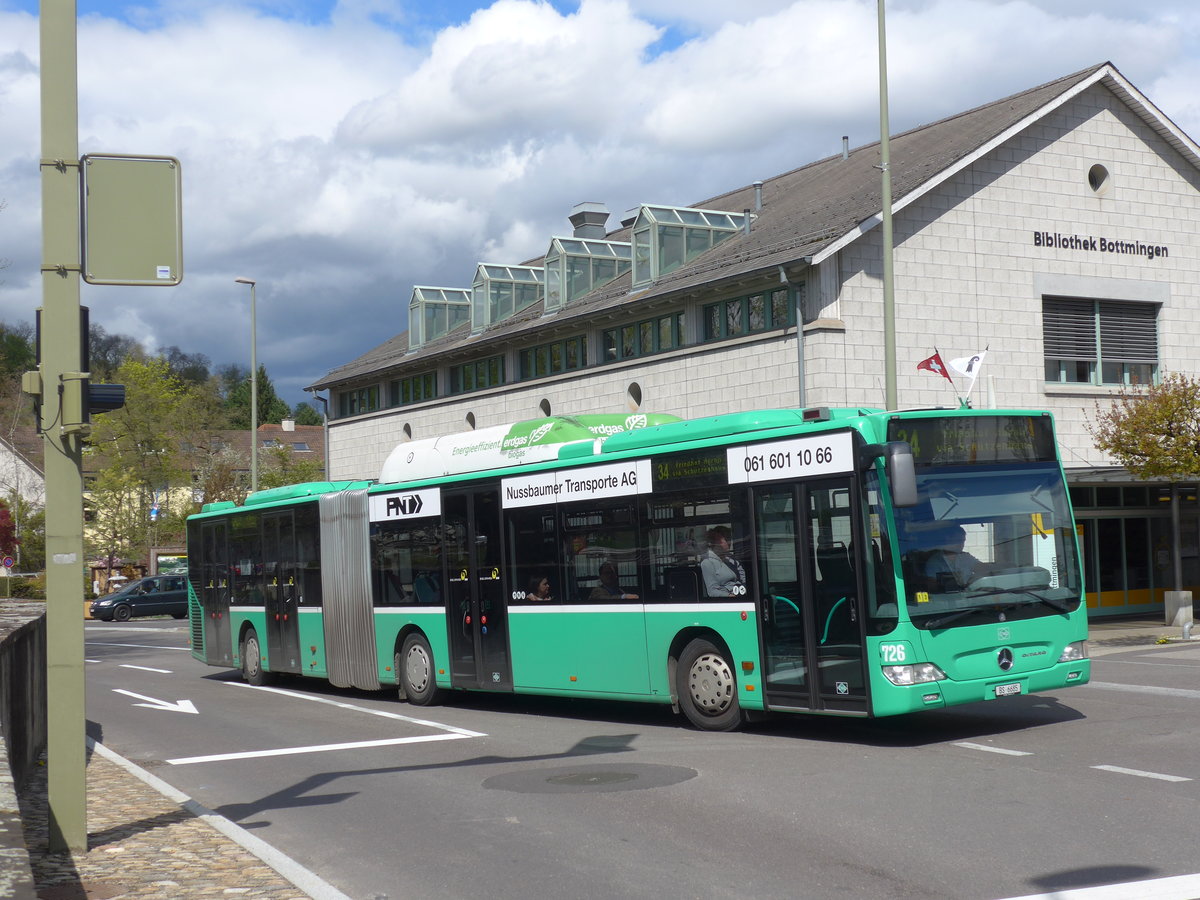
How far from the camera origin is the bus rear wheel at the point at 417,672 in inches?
690

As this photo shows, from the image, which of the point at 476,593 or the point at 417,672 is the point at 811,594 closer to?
the point at 476,593

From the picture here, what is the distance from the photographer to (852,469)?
1172cm

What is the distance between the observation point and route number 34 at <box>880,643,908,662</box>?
447 inches

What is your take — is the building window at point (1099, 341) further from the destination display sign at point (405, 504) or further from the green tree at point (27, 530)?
the green tree at point (27, 530)

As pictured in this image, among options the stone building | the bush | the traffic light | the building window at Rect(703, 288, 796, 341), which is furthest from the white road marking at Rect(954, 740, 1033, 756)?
the bush

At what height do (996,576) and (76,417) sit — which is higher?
(76,417)

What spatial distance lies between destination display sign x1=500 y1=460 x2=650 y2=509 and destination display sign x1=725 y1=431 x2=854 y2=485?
4.44ft

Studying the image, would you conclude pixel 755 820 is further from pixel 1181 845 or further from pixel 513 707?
pixel 513 707

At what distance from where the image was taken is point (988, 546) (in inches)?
475

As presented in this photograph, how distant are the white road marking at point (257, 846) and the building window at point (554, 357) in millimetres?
24145

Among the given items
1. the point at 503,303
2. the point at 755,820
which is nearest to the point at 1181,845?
the point at 755,820

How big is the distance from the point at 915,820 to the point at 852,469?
3.87m

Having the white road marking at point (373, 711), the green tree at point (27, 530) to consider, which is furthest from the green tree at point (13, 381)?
the white road marking at point (373, 711)

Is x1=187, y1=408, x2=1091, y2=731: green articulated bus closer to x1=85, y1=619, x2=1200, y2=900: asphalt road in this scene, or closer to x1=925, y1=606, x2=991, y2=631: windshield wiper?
x1=925, y1=606, x2=991, y2=631: windshield wiper
